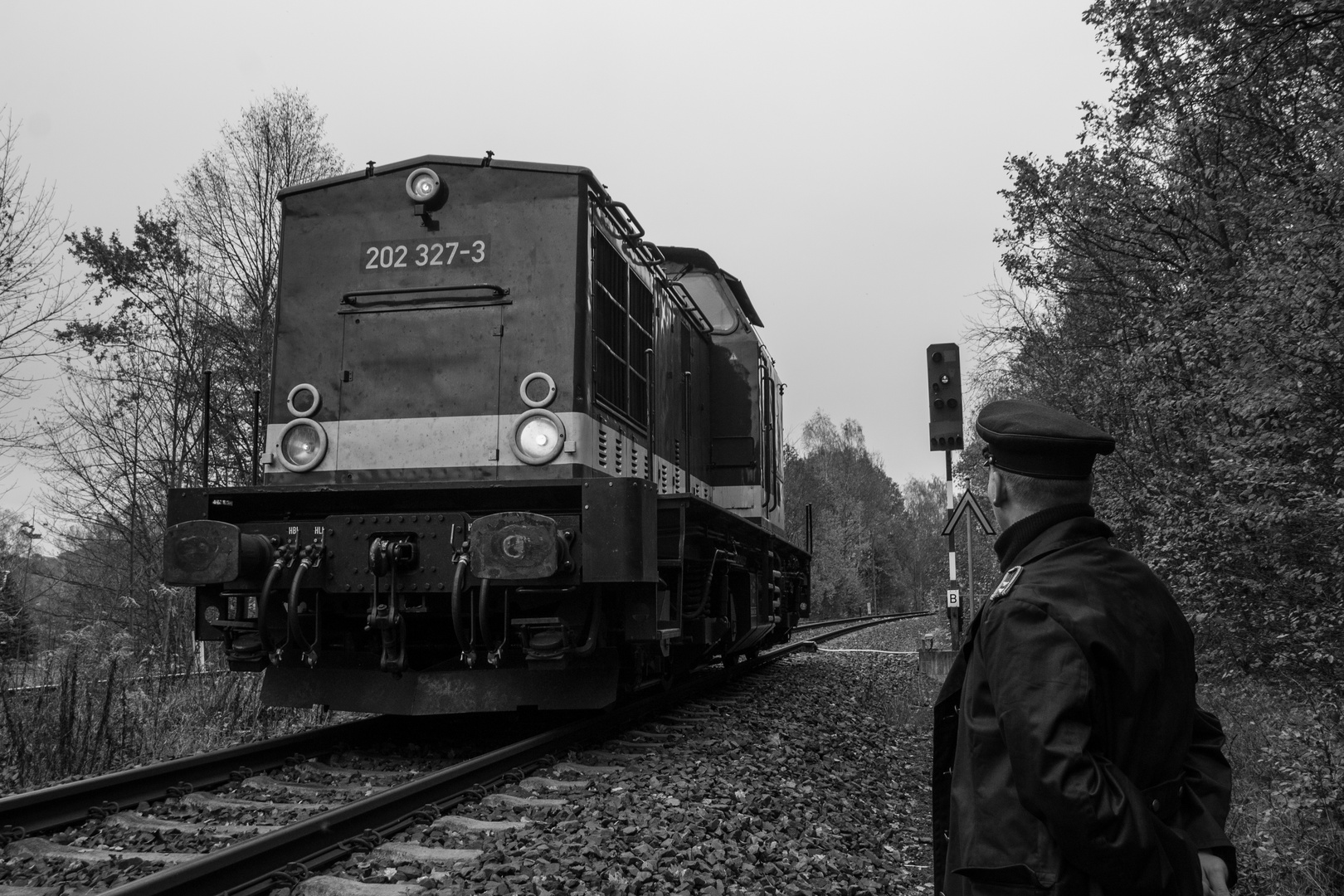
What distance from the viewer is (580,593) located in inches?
219

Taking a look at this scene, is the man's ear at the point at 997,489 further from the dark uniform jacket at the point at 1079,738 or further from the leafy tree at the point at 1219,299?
the leafy tree at the point at 1219,299

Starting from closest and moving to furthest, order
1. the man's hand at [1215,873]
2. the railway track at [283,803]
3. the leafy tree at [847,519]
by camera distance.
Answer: the man's hand at [1215,873], the railway track at [283,803], the leafy tree at [847,519]

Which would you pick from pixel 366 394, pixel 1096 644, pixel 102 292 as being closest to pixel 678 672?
pixel 366 394

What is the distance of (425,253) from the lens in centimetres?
628

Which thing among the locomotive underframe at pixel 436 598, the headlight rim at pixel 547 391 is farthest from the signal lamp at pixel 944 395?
the headlight rim at pixel 547 391

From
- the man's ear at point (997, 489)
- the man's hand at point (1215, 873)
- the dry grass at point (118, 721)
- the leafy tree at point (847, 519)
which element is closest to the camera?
the man's hand at point (1215, 873)

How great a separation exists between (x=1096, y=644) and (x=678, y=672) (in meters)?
6.92

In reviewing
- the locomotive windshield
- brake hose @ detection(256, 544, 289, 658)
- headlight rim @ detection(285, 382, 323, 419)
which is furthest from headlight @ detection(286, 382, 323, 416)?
the locomotive windshield

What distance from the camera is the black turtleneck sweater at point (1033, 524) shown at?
5.91 feet

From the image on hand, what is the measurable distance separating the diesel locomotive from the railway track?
17.5 inches

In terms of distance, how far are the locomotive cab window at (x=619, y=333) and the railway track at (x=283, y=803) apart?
6.95 feet

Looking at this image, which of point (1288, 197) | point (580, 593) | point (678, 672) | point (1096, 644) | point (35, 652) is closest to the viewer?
point (1096, 644)

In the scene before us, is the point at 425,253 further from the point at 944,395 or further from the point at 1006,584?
the point at 944,395

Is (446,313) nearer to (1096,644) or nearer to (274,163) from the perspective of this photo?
(1096,644)
